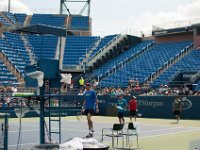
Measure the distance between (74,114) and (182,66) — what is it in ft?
39.2

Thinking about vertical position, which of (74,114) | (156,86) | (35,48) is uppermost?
(35,48)

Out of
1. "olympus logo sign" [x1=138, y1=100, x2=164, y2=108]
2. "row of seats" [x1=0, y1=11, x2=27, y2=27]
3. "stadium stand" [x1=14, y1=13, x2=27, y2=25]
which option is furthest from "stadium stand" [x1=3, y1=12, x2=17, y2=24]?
"olympus logo sign" [x1=138, y1=100, x2=164, y2=108]

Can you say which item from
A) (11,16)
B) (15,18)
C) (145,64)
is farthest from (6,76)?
(15,18)

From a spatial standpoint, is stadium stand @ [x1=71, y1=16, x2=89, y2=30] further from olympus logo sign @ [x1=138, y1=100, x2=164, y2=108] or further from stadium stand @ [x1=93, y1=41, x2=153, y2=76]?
olympus logo sign @ [x1=138, y1=100, x2=164, y2=108]

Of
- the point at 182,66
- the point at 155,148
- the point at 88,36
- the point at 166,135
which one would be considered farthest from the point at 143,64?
the point at 155,148

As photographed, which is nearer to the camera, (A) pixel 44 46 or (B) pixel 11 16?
(A) pixel 44 46

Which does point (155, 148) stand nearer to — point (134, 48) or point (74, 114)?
point (74, 114)

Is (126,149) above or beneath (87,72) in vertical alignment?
beneath

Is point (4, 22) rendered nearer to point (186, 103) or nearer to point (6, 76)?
point (6, 76)

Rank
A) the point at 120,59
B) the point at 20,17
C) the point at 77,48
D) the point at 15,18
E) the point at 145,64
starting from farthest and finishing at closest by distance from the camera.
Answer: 1. the point at 20,17
2. the point at 15,18
3. the point at 77,48
4. the point at 120,59
5. the point at 145,64

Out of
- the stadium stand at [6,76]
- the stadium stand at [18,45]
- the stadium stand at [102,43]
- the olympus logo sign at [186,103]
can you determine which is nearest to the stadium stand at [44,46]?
the stadium stand at [18,45]

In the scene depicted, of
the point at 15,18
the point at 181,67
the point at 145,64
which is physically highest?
the point at 15,18

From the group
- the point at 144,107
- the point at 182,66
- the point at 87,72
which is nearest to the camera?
the point at 144,107

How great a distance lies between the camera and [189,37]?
45875mm
